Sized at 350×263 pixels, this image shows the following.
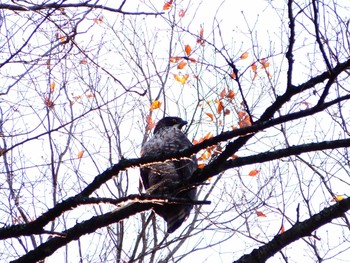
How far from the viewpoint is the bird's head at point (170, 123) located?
662 cm

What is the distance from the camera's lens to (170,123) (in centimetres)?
663

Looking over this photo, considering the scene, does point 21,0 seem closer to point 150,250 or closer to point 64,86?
point 64,86

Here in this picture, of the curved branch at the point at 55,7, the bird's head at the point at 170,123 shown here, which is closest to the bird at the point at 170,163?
A: the bird's head at the point at 170,123

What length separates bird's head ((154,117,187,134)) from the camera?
21.7 ft

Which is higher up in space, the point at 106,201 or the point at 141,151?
the point at 141,151

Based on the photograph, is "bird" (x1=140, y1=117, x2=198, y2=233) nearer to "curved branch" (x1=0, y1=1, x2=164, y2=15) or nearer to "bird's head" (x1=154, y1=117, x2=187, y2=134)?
"bird's head" (x1=154, y1=117, x2=187, y2=134)

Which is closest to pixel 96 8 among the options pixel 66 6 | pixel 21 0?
pixel 66 6

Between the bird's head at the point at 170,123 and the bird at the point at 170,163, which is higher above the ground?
the bird's head at the point at 170,123

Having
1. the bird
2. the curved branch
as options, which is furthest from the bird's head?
the curved branch

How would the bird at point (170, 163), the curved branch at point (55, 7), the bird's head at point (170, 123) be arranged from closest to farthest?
the curved branch at point (55, 7) → the bird at point (170, 163) → the bird's head at point (170, 123)

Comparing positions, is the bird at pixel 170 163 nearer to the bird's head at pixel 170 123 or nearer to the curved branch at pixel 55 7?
the bird's head at pixel 170 123

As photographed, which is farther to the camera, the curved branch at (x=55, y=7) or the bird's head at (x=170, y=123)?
the bird's head at (x=170, y=123)

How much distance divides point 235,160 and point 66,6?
188cm

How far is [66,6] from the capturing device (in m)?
3.78
